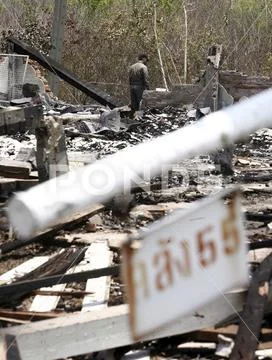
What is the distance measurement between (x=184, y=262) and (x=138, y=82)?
14.2 metres

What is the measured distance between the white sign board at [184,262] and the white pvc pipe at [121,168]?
136mm

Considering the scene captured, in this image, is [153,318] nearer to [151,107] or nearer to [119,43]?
[151,107]

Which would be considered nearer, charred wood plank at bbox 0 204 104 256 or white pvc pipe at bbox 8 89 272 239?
white pvc pipe at bbox 8 89 272 239

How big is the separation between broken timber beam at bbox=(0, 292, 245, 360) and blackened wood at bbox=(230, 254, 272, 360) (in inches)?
5.6

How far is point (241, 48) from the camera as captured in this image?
25406 mm

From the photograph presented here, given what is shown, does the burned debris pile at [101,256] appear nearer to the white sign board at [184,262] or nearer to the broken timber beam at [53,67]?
the white sign board at [184,262]

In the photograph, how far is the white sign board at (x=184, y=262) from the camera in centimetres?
145

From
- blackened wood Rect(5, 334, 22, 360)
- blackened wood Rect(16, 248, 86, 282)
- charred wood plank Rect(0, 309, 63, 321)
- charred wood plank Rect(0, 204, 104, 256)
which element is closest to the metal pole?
charred wood plank Rect(0, 204, 104, 256)

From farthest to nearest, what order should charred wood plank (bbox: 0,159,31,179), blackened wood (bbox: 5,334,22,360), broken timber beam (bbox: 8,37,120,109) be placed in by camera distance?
broken timber beam (bbox: 8,37,120,109), charred wood plank (bbox: 0,159,31,179), blackened wood (bbox: 5,334,22,360)

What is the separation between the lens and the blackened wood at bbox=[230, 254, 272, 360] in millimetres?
3311

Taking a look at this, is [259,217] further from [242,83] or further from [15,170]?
[242,83]

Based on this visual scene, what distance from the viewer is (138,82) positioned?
Answer: 15.5 meters

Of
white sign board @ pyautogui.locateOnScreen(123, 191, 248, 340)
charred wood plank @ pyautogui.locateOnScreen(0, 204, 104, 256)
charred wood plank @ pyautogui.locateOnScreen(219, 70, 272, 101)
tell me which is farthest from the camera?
charred wood plank @ pyautogui.locateOnScreen(219, 70, 272, 101)

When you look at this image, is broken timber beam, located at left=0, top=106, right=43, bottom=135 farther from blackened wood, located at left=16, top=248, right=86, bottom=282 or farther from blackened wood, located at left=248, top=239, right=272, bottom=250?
blackened wood, located at left=248, top=239, right=272, bottom=250
